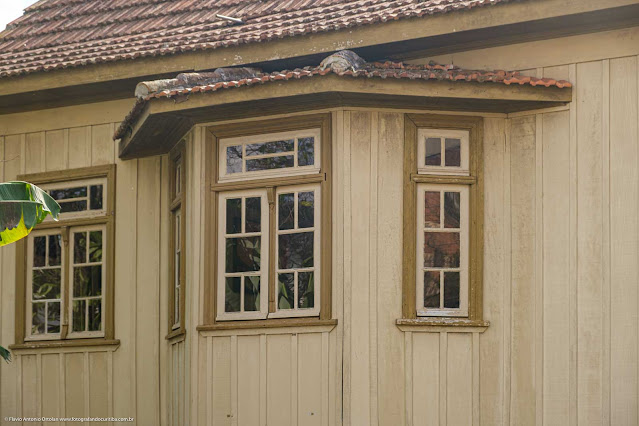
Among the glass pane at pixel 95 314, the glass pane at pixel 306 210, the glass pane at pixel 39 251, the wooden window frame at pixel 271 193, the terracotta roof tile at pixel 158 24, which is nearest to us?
the wooden window frame at pixel 271 193

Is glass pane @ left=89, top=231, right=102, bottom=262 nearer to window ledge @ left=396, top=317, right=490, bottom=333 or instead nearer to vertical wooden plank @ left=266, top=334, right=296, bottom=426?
vertical wooden plank @ left=266, top=334, right=296, bottom=426

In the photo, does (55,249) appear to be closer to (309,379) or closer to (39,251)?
(39,251)

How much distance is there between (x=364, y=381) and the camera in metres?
12.3

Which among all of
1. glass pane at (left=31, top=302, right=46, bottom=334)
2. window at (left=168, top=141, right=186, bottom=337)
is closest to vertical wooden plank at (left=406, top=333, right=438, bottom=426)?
window at (left=168, top=141, right=186, bottom=337)

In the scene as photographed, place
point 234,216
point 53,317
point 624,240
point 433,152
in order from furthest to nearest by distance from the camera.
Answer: point 53,317, point 234,216, point 433,152, point 624,240

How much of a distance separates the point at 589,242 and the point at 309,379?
2936 mm

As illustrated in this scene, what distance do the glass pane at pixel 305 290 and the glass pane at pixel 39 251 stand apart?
4.24m

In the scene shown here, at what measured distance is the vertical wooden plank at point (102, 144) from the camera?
1538 cm

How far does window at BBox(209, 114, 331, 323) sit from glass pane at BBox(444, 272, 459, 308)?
114 cm

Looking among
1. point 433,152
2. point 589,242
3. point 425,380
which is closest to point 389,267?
point 425,380

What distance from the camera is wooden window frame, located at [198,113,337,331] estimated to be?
41.3 feet

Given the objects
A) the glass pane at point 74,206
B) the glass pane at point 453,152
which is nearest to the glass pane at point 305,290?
the glass pane at point 453,152

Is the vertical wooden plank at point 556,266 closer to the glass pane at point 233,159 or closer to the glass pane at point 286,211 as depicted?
the glass pane at point 286,211

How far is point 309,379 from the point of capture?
12461 mm
